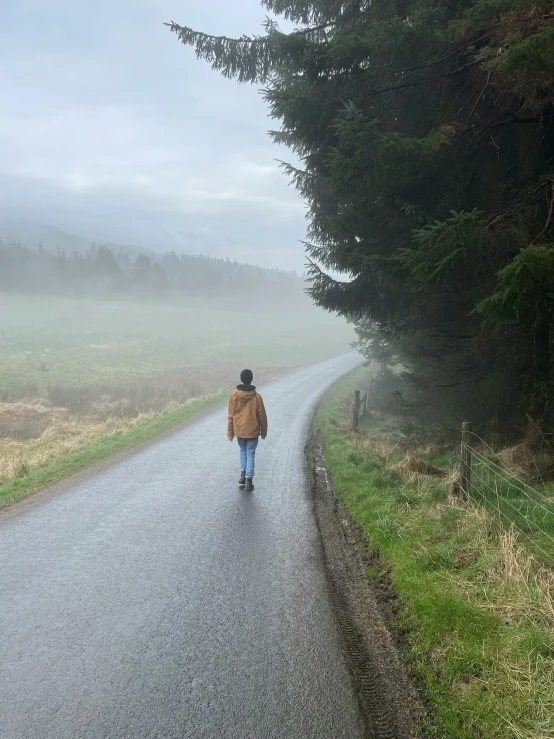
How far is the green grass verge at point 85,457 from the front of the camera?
9.08 metres

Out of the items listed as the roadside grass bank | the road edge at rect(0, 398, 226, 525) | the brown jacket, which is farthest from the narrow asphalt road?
the brown jacket

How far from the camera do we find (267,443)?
45.0 feet

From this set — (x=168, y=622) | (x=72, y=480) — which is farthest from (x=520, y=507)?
(x=72, y=480)

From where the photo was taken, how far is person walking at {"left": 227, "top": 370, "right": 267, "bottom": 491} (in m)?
9.23

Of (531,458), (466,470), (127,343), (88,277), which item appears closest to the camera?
(466,470)

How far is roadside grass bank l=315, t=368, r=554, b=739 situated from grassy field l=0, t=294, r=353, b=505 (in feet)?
20.4

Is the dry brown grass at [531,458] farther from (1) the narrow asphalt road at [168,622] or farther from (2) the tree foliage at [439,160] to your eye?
(1) the narrow asphalt road at [168,622]

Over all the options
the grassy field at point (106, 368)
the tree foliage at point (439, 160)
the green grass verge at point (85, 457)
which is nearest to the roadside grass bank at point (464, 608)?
the tree foliage at point (439, 160)

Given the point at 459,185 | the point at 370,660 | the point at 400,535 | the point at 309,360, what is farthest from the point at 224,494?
the point at 309,360

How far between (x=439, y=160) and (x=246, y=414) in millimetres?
5531

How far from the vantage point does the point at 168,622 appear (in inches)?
178

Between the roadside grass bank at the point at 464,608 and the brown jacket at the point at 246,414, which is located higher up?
the brown jacket at the point at 246,414

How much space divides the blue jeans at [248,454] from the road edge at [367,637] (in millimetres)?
2035

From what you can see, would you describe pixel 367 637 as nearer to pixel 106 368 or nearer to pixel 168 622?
pixel 168 622
